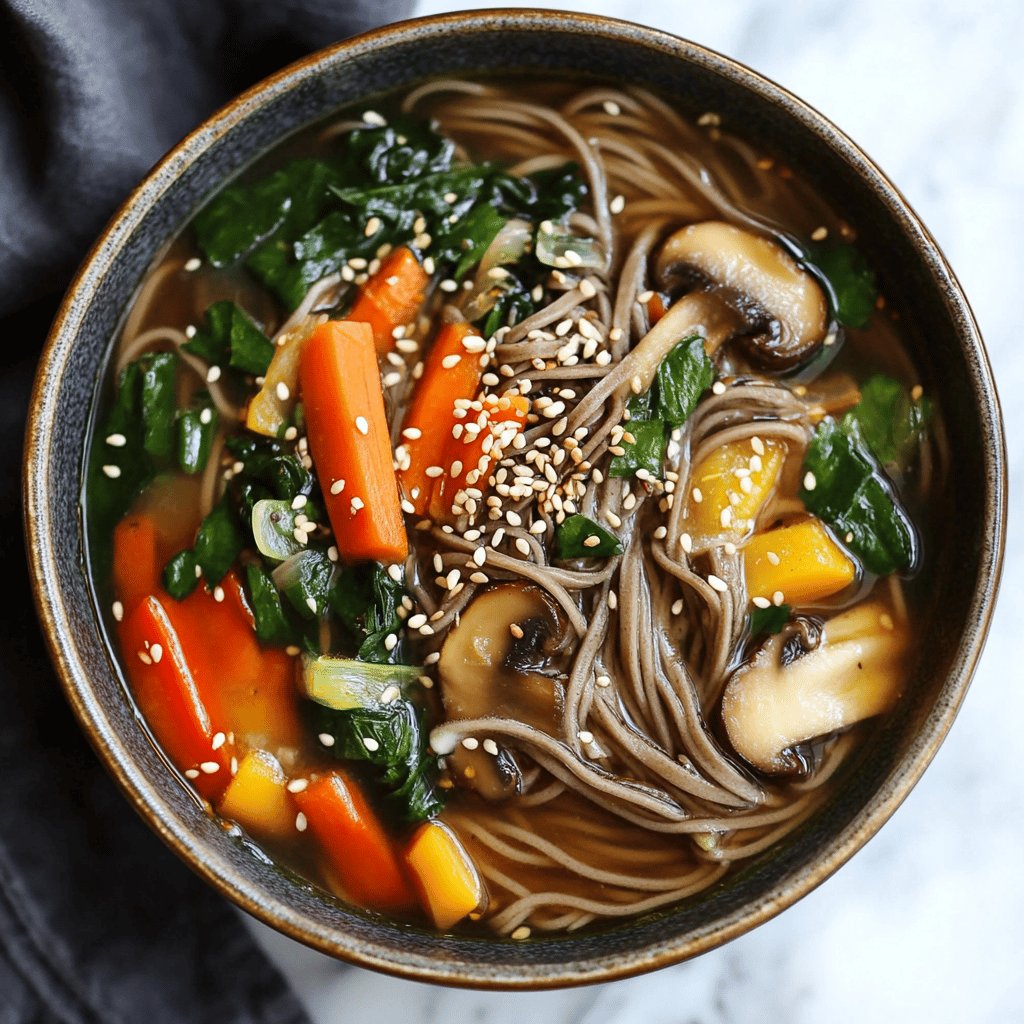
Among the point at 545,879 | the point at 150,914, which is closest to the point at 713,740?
the point at 545,879

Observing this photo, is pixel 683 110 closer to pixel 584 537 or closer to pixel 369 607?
pixel 584 537

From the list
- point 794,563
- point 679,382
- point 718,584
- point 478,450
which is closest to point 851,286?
point 679,382

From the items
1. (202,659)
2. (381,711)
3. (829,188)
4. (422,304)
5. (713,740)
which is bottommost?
(202,659)

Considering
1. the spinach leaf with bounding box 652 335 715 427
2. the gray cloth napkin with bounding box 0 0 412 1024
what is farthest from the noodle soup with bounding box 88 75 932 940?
the gray cloth napkin with bounding box 0 0 412 1024

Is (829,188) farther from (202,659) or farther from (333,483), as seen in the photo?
(202,659)

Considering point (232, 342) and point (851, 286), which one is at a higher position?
point (851, 286)
